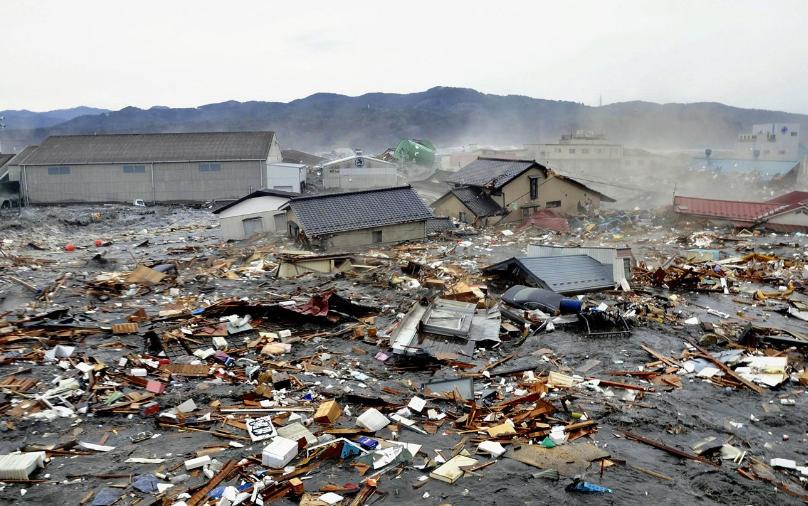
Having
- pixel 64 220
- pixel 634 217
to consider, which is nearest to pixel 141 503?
pixel 634 217

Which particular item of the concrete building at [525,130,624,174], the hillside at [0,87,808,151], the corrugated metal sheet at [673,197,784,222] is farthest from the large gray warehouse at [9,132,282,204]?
the hillside at [0,87,808,151]

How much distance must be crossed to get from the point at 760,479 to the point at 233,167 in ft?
133

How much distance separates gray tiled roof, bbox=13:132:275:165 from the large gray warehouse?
0.24 ft

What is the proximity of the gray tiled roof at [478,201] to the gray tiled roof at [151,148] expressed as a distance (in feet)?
57.8

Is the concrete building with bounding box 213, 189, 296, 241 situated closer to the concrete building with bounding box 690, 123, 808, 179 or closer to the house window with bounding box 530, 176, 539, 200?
the house window with bounding box 530, 176, 539, 200

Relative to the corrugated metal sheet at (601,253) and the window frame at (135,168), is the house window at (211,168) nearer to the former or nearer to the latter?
the window frame at (135,168)

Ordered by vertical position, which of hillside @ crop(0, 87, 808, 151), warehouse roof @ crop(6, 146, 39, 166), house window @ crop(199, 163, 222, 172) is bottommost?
house window @ crop(199, 163, 222, 172)

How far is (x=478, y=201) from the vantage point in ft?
103

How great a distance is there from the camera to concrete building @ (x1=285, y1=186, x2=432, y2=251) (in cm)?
2292

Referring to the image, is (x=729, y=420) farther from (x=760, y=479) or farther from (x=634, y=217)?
(x=634, y=217)

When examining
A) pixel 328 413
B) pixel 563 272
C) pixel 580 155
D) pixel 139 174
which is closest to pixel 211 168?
pixel 139 174

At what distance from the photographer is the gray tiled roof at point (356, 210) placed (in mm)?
23062

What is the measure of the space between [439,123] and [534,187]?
4908 inches

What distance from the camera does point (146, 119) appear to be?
17462 centimetres
